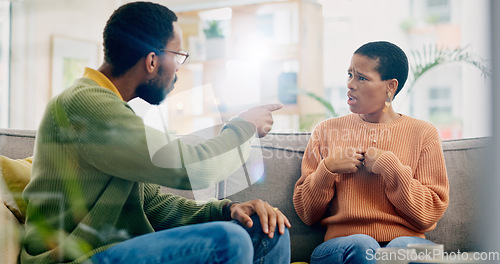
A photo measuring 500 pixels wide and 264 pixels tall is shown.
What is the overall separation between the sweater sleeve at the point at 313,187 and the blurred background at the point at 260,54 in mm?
260

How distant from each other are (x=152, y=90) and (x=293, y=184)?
51 cm

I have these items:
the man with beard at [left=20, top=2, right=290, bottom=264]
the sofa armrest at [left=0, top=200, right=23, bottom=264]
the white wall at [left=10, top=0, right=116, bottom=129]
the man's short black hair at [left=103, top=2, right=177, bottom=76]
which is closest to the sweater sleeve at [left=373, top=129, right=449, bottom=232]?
the man with beard at [left=20, top=2, right=290, bottom=264]

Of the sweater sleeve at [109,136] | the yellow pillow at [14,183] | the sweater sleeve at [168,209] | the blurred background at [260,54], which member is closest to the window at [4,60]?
the blurred background at [260,54]

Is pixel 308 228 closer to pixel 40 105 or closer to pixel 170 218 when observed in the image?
pixel 170 218

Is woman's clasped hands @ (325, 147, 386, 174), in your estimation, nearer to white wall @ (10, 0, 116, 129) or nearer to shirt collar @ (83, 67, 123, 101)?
shirt collar @ (83, 67, 123, 101)

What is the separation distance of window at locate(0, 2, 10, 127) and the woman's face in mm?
1113

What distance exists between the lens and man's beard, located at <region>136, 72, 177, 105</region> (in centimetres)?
83

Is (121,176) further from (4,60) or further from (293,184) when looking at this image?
(4,60)

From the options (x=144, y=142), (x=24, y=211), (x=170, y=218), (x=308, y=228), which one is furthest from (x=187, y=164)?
(x=308, y=228)

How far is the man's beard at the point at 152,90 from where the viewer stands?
835 mm

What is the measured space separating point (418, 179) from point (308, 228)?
0.99 feet

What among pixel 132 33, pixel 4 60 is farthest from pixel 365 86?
pixel 4 60

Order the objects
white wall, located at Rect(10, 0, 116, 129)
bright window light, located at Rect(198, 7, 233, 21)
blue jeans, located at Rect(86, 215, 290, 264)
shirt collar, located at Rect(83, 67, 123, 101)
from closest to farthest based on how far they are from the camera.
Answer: blue jeans, located at Rect(86, 215, 290, 264) → shirt collar, located at Rect(83, 67, 123, 101) → white wall, located at Rect(10, 0, 116, 129) → bright window light, located at Rect(198, 7, 233, 21)

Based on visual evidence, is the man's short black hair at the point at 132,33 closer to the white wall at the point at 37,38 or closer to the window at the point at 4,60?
the white wall at the point at 37,38
